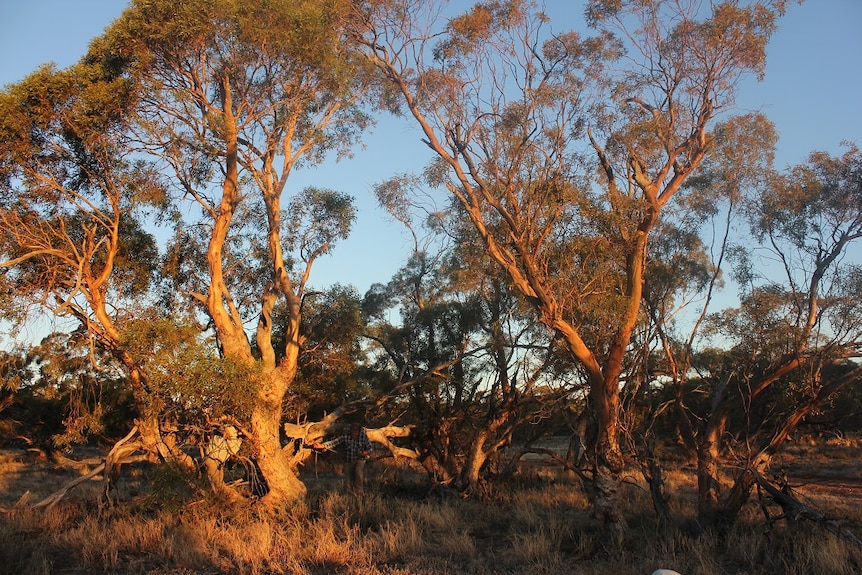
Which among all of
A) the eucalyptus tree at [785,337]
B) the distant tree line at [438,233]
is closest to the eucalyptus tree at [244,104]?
the distant tree line at [438,233]

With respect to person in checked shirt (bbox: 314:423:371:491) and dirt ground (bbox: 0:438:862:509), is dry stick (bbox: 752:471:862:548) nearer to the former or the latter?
dirt ground (bbox: 0:438:862:509)

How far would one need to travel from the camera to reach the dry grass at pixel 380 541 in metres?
8.30

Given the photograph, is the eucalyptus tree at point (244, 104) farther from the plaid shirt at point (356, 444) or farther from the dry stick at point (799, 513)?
the dry stick at point (799, 513)

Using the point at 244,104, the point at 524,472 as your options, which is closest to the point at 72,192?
the point at 244,104

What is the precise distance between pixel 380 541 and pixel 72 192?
28.6 feet

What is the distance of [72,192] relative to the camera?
12.8m

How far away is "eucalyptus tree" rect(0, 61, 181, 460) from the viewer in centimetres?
1219

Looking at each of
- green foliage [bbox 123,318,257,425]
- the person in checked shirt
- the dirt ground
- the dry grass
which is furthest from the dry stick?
the person in checked shirt

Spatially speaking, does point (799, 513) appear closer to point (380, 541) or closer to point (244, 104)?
point (380, 541)

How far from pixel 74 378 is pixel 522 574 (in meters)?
11.6

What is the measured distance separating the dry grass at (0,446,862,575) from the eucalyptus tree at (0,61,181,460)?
6.36 feet

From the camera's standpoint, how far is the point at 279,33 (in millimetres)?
13070

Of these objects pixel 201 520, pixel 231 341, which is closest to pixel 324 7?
pixel 231 341

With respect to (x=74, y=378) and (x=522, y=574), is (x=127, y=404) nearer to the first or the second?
(x=74, y=378)
